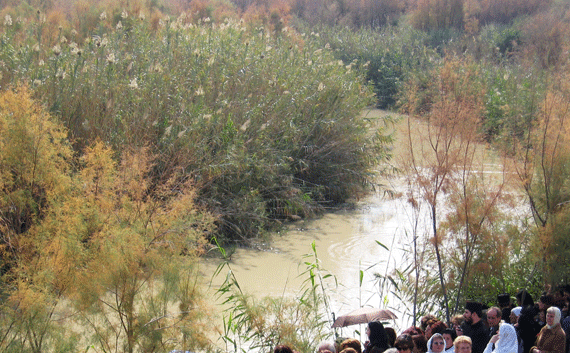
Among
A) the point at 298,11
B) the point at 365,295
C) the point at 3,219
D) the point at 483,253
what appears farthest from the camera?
the point at 298,11

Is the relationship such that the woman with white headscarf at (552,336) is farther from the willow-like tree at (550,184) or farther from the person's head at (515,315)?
the willow-like tree at (550,184)

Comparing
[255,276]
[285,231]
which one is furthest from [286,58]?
[255,276]

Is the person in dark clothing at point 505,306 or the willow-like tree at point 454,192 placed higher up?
the willow-like tree at point 454,192

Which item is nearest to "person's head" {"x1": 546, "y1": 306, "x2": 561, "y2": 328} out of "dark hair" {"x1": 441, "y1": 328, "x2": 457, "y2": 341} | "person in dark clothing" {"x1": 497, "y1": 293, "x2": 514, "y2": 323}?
"dark hair" {"x1": 441, "y1": 328, "x2": 457, "y2": 341}

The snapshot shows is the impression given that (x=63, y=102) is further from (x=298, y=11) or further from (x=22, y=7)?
(x=298, y=11)

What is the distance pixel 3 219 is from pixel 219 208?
469 cm

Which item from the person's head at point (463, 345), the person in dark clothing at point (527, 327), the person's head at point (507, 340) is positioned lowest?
the person in dark clothing at point (527, 327)

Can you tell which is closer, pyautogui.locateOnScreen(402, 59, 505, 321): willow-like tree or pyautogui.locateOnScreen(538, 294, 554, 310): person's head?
pyautogui.locateOnScreen(538, 294, 554, 310): person's head

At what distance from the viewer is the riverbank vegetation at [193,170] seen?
5289 millimetres

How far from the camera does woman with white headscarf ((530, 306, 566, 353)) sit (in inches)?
210

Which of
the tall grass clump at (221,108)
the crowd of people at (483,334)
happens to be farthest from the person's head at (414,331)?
the tall grass clump at (221,108)

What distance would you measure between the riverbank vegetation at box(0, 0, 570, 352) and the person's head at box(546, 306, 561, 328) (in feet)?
5.70

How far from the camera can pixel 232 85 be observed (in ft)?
39.5

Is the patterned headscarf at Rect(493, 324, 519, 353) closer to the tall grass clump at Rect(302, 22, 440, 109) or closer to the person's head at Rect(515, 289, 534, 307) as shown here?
the person's head at Rect(515, 289, 534, 307)
